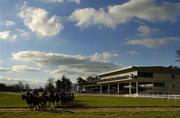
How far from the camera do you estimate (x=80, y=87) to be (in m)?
188

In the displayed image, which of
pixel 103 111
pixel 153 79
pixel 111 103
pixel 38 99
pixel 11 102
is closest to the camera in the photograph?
pixel 103 111

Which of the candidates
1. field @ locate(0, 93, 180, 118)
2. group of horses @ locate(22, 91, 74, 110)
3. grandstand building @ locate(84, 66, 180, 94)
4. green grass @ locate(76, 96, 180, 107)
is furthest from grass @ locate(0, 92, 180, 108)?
grandstand building @ locate(84, 66, 180, 94)

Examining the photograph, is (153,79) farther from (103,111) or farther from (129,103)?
(103,111)

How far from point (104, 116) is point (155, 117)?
3604 mm

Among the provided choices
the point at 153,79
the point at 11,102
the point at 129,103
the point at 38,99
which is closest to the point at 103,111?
the point at 38,99

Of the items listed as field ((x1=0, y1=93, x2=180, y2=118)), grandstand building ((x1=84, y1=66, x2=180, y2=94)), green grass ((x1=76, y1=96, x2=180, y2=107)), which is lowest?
field ((x1=0, y1=93, x2=180, y2=118))

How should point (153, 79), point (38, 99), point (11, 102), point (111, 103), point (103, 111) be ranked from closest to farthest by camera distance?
point (103, 111) < point (38, 99) < point (111, 103) < point (11, 102) < point (153, 79)

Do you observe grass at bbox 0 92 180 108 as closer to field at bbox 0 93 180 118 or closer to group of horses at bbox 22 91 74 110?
field at bbox 0 93 180 118

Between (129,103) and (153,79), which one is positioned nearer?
(129,103)

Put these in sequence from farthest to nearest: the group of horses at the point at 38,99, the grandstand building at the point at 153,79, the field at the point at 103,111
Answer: the grandstand building at the point at 153,79, the group of horses at the point at 38,99, the field at the point at 103,111

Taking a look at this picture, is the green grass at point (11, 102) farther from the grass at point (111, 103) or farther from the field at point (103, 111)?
the field at point (103, 111)

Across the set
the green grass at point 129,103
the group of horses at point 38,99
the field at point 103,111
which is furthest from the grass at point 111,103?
the group of horses at point 38,99

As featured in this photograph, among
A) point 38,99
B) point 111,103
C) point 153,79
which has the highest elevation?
point 153,79

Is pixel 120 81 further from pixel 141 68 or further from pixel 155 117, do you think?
pixel 155 117
